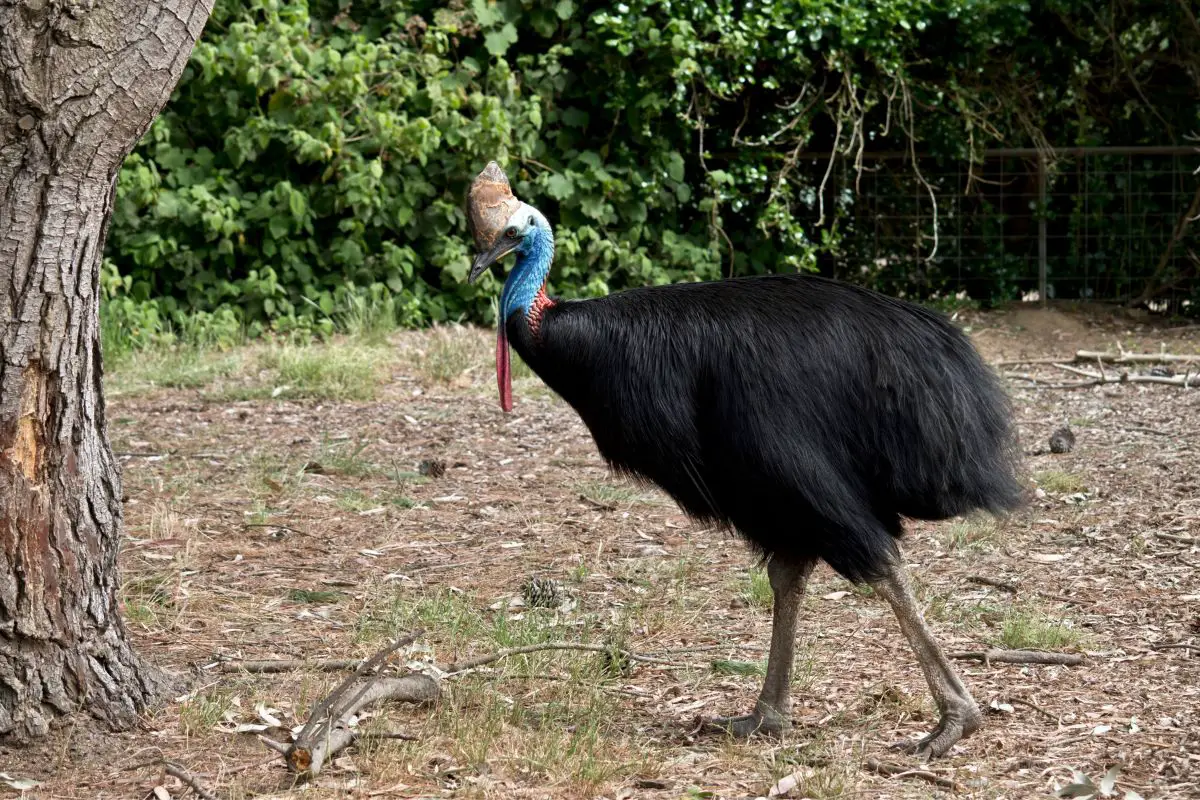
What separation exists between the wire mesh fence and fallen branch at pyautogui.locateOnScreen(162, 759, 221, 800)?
9152 mm

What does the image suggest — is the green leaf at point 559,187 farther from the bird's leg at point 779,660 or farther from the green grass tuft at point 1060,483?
the bird's leg at point 779,660

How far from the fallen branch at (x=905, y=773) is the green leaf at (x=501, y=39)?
7536 mm

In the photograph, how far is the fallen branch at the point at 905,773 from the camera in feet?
11.5

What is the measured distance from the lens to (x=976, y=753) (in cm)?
372

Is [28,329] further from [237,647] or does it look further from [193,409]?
[193,409]

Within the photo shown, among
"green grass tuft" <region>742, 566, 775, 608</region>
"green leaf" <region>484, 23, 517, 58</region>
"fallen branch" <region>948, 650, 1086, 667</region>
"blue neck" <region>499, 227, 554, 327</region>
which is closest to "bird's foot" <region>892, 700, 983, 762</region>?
"fallen branch" <region>948, 650, 1086, 667</region>

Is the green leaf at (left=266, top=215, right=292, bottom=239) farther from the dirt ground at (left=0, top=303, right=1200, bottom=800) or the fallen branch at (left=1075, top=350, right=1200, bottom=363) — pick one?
the fallen branch at (left=1075, top=350, right=1200, bottom=363)

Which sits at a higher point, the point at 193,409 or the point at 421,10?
the point at 421,10

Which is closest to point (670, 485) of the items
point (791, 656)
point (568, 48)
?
point (791, 656)

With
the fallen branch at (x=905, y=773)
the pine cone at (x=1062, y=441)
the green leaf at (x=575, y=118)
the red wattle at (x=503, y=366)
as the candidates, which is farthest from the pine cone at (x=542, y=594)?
the green leaf at (x=575, y=118)

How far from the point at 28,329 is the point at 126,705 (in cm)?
98

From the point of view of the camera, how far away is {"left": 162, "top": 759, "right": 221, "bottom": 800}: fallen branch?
318 centimetres

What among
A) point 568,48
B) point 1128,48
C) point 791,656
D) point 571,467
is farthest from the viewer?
point 1128,48

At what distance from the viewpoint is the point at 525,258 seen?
395 centimetres
